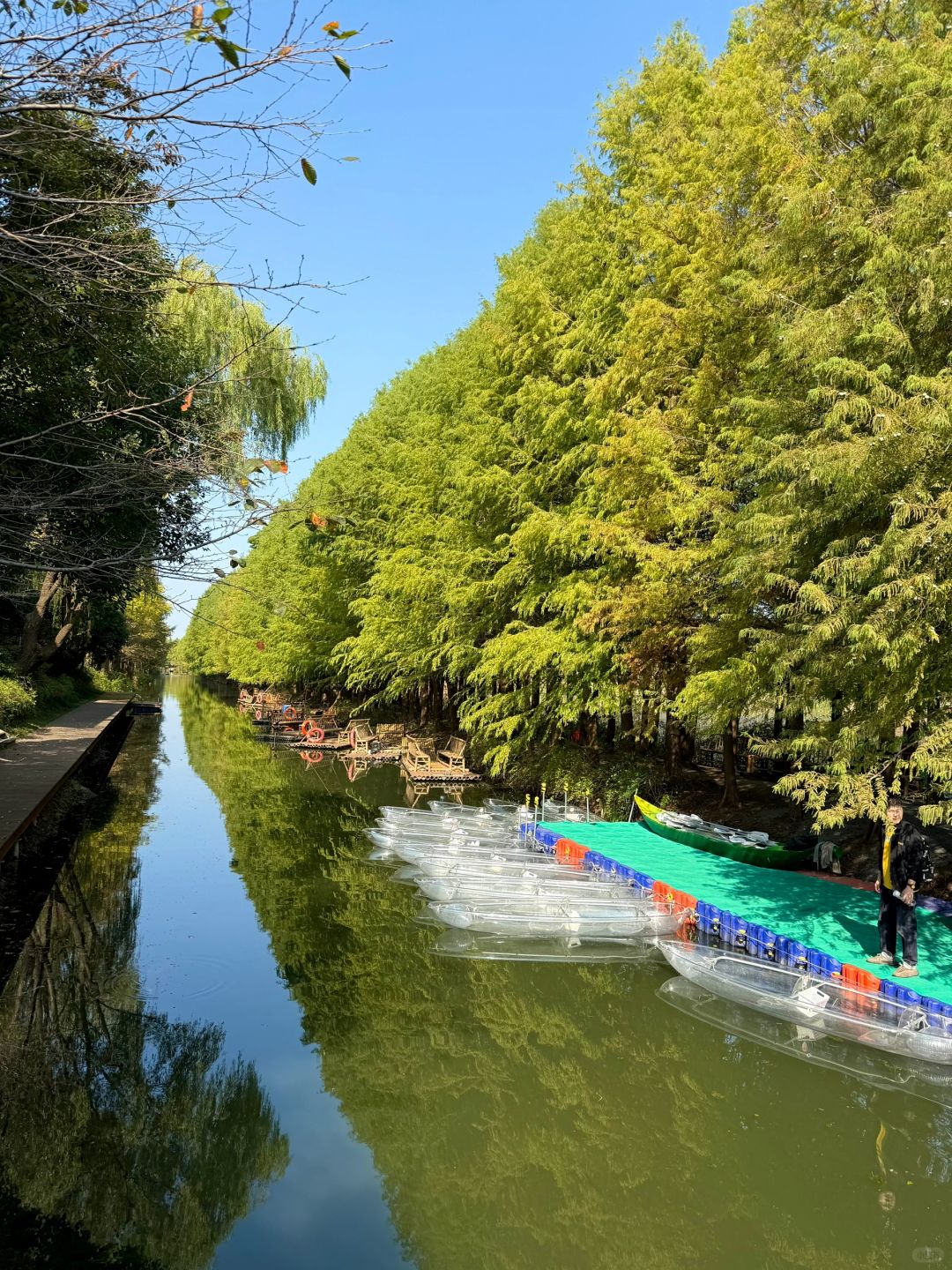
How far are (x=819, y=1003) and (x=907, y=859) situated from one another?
170cm

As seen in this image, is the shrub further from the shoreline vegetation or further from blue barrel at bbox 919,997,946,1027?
blue barrel at bbox 919,997,946,1027

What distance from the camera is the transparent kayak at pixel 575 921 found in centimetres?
1133

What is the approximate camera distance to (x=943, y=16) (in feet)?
34.3

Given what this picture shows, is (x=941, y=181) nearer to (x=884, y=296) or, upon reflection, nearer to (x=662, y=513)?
(x=884, y=296)

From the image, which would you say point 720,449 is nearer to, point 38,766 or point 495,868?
point 495,868

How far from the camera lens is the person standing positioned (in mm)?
8664

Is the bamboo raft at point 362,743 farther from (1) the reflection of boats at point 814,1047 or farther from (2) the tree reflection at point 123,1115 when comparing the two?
(1) the reflection of boats at point 814,1047

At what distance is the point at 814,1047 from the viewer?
26.7ft

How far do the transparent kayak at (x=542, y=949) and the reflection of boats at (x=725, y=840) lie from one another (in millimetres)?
3517

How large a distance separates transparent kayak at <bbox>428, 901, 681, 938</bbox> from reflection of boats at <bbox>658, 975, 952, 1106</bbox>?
1.68 meters

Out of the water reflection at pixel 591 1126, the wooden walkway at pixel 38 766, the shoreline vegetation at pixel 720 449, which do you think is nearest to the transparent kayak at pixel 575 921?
the water reflection at pixel 591 1126

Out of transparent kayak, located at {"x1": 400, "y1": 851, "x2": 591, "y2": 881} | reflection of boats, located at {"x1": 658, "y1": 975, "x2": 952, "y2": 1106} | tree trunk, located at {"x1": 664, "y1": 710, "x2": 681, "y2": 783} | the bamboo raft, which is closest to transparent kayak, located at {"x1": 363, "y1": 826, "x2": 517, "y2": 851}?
transparent kayak, located at {"x1": 400, "y1": 851, "x2": 591, "y2": 881}

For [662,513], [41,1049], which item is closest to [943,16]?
[662,513]

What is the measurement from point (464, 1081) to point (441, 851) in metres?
7.09
